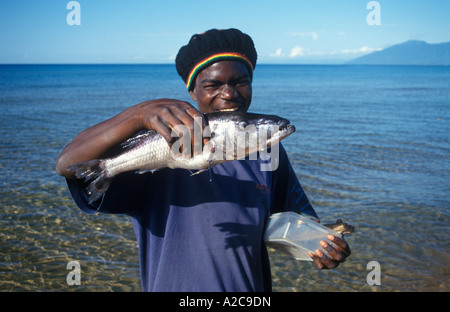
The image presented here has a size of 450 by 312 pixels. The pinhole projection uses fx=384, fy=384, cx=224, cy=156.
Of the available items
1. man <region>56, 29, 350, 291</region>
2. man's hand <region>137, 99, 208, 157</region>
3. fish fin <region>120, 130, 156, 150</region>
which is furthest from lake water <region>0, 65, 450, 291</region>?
man's hand <region>137, 99, 208, 157</region>

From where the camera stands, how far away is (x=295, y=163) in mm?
12664

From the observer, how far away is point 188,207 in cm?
255

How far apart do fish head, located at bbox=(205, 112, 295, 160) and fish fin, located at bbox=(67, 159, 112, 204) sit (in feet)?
2.25

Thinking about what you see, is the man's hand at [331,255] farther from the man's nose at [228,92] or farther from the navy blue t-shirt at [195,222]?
the man's nose at [228,92]

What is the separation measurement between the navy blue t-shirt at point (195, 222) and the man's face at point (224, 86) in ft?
1.69

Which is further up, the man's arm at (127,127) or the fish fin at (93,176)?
the man's arm at (127,127)

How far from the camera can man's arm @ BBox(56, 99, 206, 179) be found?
2135 millimetres

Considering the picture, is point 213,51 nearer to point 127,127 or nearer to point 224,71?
point 224,71

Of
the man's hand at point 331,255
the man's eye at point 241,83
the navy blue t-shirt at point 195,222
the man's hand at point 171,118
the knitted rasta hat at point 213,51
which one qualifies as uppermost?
the knitted rasta hat at point 213,51

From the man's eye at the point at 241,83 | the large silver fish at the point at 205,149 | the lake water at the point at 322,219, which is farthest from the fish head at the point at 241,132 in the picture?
the lake water at the point at 322,219

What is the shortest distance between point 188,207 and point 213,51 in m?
1.25

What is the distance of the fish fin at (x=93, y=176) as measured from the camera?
2281 mm
